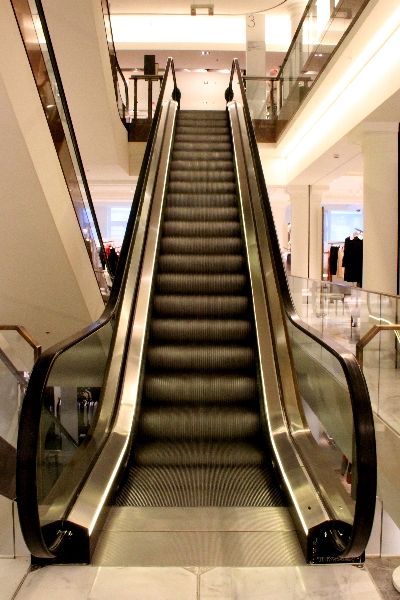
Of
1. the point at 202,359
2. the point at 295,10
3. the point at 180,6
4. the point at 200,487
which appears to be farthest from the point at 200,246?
the point at 295,10

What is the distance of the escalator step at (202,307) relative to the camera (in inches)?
193

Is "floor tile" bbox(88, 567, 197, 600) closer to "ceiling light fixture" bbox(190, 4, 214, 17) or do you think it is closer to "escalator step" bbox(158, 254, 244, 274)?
"escalator step" bbox(158, 254, 244, 274)

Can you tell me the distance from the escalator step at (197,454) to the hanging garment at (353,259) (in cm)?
733

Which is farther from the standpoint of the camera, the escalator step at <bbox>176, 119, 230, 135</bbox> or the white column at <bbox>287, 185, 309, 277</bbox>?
the white column at <bbox>287, 185, 309, 277</bbox>

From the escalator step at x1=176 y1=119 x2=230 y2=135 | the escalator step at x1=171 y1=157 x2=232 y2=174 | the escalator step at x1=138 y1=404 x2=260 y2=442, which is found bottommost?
the escalator step at x1=138 y1=404 x2=260 y2=442

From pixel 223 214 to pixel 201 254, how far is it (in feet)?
2.80

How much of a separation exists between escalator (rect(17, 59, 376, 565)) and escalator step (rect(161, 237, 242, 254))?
0.01m

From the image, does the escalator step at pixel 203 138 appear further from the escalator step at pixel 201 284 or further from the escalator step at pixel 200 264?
the escalator step at pixel 201 284

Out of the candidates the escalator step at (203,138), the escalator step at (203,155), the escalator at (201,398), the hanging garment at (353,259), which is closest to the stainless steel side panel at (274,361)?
the escalator at (201,398)

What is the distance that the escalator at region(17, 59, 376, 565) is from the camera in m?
2.42

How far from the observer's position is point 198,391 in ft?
13.6

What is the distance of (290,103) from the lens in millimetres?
10359

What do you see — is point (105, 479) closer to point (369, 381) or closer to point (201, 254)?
point (369, 381)

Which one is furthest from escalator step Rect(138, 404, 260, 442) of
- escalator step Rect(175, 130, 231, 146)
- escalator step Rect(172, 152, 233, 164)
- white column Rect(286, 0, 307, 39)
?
white column Rect(286, 0, 307, 39)
